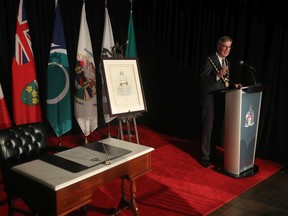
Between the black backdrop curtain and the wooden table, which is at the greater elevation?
the black backdrop curtain

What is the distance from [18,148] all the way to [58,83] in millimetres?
2064

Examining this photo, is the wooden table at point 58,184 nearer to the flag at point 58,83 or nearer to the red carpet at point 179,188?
the red carpet at point 179,188

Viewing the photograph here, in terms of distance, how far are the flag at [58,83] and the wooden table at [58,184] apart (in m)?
2.31

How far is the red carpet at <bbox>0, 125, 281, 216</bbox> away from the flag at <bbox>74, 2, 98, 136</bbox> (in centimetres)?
117

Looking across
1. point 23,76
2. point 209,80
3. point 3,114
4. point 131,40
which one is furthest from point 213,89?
point 3,114

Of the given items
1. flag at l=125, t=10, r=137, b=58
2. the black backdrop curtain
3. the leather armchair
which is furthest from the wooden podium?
flag at l=125, t=10, r=137, b=58

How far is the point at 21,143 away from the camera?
7.06 feet

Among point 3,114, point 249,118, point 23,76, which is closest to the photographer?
point 249,118

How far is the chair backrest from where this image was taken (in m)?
2.03

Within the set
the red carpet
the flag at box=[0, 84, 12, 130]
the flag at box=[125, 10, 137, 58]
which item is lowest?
the red carpet

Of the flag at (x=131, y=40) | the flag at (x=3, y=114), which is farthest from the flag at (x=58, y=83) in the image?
the flag at (x=131, y=40)

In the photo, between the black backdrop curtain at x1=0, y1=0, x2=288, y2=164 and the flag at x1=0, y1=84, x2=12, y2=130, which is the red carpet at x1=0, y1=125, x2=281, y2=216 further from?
the flag at x1=0, y1=84, x2=12, y2=130

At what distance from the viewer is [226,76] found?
3.33 meters

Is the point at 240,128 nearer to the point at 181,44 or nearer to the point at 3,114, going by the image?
the point at 181,44
